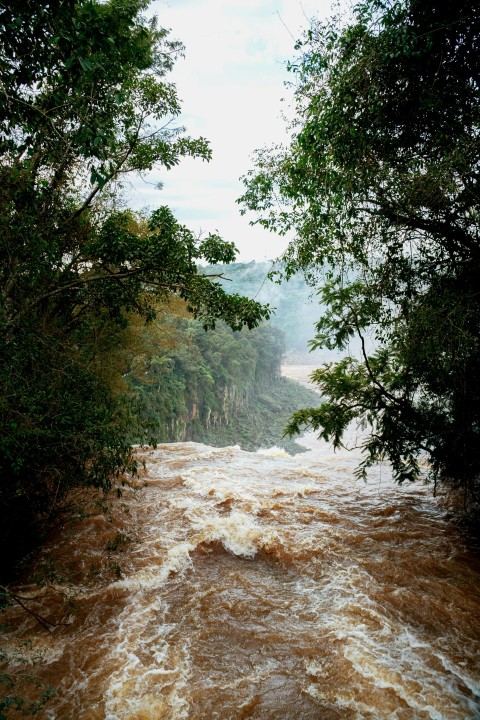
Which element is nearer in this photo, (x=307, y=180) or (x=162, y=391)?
(x=307, y=180)

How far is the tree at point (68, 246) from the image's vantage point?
9.36 feet

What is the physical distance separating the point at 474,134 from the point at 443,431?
13.2 ft

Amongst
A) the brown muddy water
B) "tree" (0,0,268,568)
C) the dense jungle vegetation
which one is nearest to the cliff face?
the dense jungle vegetation

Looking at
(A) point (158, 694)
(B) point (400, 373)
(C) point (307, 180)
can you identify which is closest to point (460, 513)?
(B) point (400, 373)

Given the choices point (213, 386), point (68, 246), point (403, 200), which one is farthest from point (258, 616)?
point (213, 386)

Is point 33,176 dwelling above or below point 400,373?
above

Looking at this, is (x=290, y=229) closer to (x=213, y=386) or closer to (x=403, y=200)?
(x=403, y=200)

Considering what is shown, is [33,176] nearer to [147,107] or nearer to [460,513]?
[147,107]

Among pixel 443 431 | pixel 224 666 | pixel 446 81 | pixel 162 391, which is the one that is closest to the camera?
pixel 224 666

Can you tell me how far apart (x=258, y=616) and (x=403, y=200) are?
5.35 metres

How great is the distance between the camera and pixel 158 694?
3428 millimetres

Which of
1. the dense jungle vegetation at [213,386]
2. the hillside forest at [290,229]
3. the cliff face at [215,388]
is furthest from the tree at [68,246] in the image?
the cliff face at [215,388]

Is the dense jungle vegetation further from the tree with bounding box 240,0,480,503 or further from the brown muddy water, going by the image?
the tree with bounding box 240,0,480,503

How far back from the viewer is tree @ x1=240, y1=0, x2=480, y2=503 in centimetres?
413
